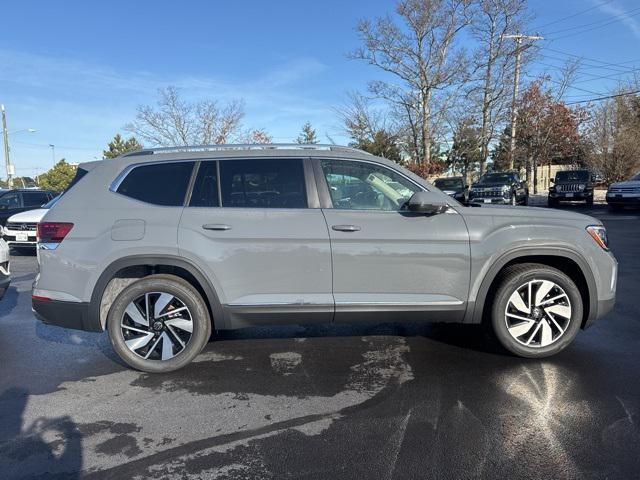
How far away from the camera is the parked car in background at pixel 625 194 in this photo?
728 inches

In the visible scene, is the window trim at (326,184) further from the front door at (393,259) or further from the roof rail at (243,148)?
the roof rail at (243,148)

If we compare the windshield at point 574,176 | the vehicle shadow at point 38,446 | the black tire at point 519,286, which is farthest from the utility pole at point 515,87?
the vehicle shadow at point 38,446

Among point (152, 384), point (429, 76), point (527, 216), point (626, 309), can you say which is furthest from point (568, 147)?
point (152, 384)

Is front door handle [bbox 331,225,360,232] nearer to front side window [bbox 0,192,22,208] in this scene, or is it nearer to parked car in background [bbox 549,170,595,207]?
front side window [bbox 0,192,22,208]

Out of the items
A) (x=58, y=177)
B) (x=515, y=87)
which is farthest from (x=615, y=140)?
(x=58, y=177)

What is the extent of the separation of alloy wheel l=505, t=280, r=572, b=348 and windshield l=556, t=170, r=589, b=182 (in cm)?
2181

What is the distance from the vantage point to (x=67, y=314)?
153 inches

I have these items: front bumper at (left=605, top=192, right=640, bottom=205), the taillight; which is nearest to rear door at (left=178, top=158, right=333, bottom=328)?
the taillight

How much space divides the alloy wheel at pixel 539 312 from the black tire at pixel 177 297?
2669mm

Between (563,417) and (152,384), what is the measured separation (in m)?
3.14

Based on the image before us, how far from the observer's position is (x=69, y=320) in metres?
3.90

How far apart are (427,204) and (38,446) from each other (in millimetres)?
3227

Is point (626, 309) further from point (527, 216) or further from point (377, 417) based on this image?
point (377, 417)

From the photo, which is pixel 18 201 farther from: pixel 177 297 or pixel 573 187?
pixel 573 187
